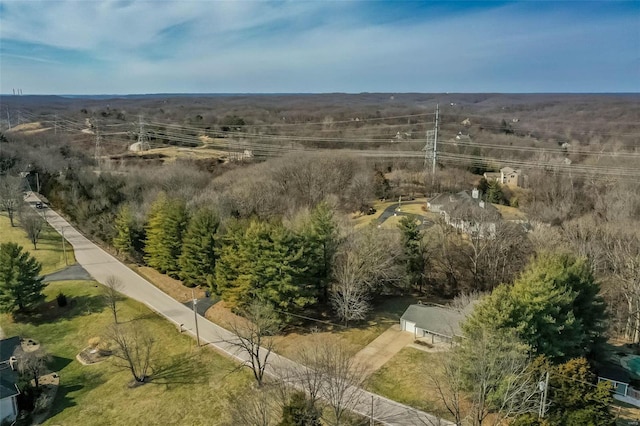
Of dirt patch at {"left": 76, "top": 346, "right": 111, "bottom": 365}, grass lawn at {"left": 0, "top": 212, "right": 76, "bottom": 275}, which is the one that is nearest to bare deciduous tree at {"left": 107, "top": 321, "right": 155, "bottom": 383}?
dirt patch at {"left": 76, "top": 346, "right": 111, "bottom": 365}

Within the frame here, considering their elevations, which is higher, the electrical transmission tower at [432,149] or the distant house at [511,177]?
the electrical transmission tower at [432,149]

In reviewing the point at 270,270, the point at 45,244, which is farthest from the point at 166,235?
the point at 45,244

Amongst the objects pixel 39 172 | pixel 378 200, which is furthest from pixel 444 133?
pixel 39 172

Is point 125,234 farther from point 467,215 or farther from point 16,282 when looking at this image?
point 467,215

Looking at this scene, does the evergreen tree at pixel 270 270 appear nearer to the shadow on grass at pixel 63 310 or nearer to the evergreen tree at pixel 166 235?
the evergreen tree at pixel 166 235

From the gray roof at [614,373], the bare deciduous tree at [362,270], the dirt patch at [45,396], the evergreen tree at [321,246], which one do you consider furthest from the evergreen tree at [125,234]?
the gray roof at [614,373]

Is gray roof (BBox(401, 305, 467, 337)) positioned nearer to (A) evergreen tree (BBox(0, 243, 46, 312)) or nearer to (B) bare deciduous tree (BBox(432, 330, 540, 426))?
(B) bare deciduous tree (BBox(432, 330, 540, 426))
